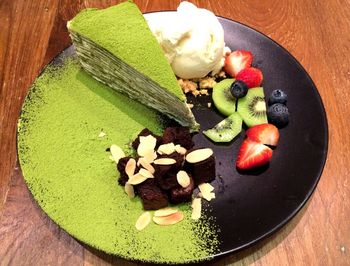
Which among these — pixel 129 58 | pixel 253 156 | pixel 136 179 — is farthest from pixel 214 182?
pixel 129 58

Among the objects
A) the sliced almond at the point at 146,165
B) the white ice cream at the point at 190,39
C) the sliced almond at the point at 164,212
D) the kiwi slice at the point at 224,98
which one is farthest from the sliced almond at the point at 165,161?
the white ice cream at the point at 190,39

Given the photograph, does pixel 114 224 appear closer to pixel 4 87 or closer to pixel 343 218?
pixel 343 218

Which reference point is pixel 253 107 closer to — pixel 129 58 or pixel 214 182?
pixel 214 182

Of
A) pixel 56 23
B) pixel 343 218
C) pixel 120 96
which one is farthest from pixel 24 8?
pixel 343 218

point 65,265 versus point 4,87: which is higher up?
point 4,87

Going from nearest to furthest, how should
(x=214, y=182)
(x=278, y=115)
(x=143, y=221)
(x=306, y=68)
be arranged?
(x=143, y=221)
(x=214, y=182)
(x=278, y=115)
(x=306, y=68)

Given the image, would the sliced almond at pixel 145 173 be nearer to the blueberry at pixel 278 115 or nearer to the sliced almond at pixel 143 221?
the sliced almond at pixel 143 221
